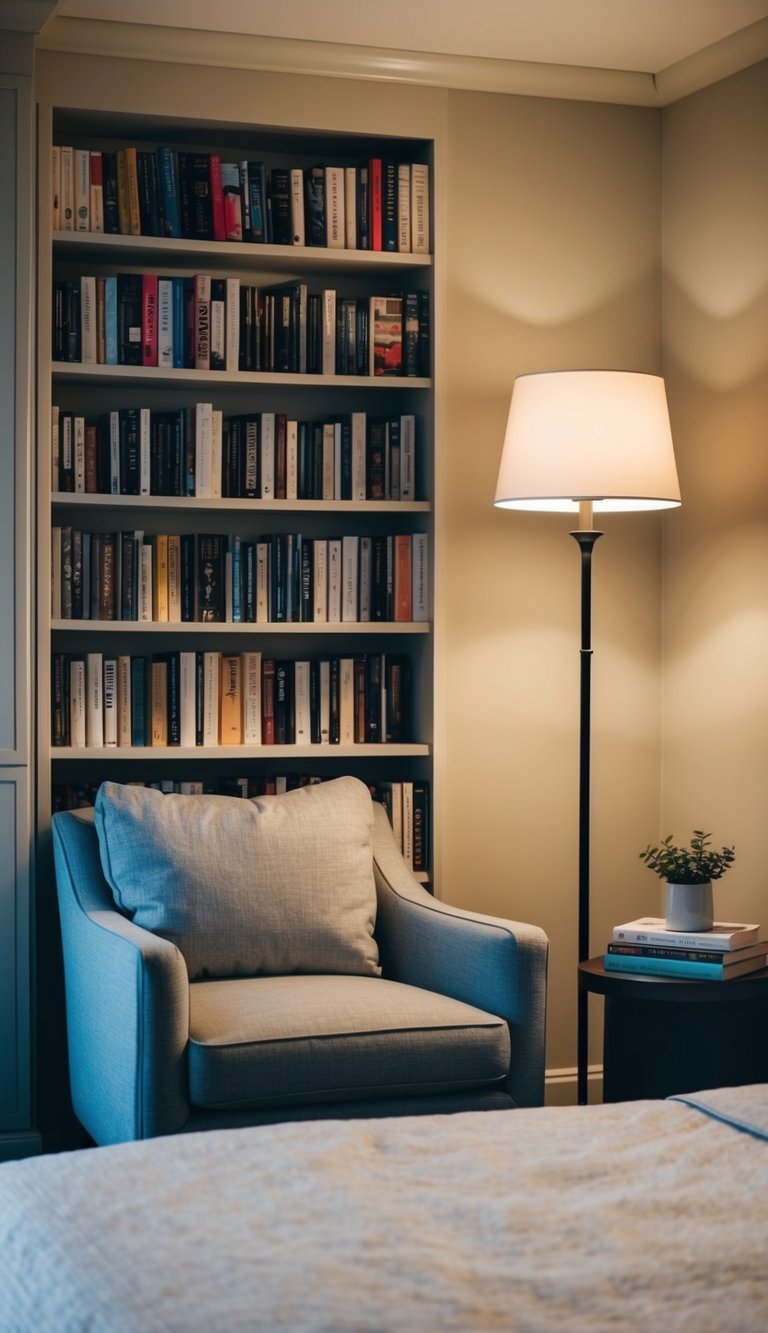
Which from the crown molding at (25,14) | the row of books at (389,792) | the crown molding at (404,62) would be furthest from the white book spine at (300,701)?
the crown molding at (25,14)

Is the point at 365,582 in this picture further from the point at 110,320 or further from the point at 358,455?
the point at 110,320

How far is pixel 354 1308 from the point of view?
1194 mm

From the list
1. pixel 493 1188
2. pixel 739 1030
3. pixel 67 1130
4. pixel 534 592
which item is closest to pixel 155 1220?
pixel 493 1188

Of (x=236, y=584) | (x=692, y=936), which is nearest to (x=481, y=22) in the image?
(x=236, y=584)

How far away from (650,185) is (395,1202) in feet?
10.2

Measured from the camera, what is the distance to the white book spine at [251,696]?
360 centimetres

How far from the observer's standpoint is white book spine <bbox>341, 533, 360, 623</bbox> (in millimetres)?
3658

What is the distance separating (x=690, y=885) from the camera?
3.11 meters

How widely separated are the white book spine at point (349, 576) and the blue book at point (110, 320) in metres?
0.72

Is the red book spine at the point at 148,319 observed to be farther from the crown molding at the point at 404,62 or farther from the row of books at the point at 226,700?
the row of books at the point at 226,700

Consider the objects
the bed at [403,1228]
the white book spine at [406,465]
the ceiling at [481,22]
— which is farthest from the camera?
the white book spine at [406,465]

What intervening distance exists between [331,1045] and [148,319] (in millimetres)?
1810

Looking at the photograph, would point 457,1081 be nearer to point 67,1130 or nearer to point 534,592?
point 67,1130

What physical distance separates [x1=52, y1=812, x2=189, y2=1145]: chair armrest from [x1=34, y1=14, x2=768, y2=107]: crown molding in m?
1.86
